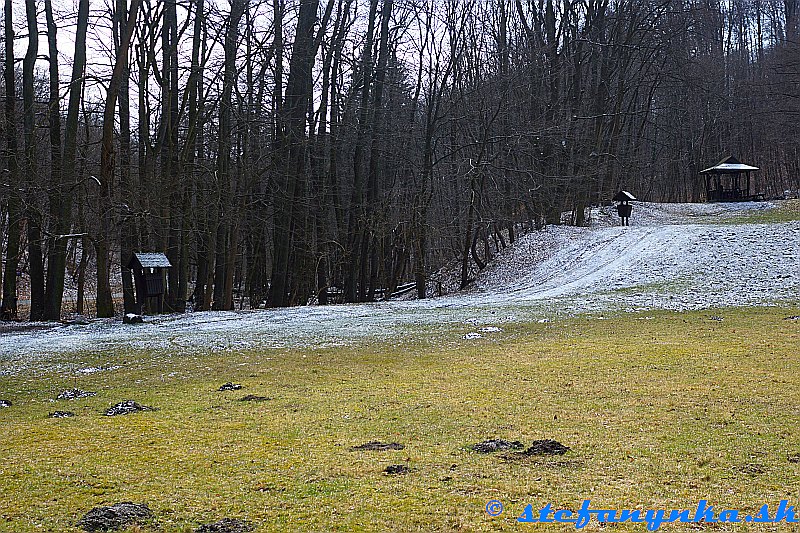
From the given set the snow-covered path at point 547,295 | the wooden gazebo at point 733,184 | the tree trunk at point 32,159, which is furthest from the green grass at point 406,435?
the wooden gazebo at point 733,184

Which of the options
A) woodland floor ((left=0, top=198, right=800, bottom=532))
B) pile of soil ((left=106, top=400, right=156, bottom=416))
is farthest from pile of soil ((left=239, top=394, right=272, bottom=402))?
pile of soil ((left=106, top=400, right=156, bottom=416))

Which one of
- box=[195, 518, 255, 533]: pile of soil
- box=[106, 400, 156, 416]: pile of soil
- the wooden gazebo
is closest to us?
box=[195, 518, 255, 533]: pile of soil

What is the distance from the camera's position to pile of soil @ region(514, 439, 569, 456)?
6547 mm

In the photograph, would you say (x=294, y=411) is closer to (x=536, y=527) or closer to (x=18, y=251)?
(x=536, y=527)

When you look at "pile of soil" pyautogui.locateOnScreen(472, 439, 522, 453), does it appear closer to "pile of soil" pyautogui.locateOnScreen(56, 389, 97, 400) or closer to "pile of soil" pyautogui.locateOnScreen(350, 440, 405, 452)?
"pile of soil" pyautogui.locateOnScreen(350, 440, 405, 452)

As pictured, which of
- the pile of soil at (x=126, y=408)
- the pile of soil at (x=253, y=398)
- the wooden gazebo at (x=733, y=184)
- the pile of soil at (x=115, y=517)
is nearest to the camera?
the pile of soil at (x=115, y=517)

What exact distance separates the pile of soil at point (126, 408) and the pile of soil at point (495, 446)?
406 cm

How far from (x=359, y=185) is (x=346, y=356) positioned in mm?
15829

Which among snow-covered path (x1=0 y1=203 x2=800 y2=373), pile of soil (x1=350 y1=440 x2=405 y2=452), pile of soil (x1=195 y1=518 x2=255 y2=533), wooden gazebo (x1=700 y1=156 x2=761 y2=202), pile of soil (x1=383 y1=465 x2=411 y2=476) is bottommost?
pile of soil (x1=195 y1=518 x2=255 y2=533)

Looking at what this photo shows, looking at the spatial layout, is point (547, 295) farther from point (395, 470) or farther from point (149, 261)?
point (395, 470)

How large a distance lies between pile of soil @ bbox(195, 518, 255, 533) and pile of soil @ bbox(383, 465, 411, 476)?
1364 mm

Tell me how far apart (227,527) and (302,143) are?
833 inches

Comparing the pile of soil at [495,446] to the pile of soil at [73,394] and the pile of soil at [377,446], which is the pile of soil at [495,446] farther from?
the pile of soil at [73,394]

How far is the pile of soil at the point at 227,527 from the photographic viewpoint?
482 centimetres
